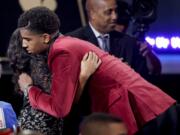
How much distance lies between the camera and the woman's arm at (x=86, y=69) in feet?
13.6

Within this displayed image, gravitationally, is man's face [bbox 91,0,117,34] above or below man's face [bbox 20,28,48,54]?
below

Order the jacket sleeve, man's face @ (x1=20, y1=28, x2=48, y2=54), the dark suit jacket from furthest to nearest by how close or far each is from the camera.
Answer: the dark suit jacket
man's face @ (x1=20, y1=28, x2=48, y2=54)
the jacket sleeve

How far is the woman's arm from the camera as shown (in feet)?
13.6

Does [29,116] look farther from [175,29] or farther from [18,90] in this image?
[175,29]

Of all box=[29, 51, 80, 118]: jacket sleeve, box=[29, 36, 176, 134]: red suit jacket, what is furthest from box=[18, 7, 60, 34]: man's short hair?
box=[29, 51, 80, 118]: jacket sleeve

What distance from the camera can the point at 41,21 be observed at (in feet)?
14.0

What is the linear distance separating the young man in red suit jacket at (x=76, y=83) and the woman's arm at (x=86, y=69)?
0.02 metres

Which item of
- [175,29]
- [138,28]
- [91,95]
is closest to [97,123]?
[91,95]

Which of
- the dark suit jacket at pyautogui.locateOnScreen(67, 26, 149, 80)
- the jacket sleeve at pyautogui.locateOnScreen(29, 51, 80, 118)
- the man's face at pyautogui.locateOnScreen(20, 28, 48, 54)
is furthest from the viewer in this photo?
the dark suit jacket at pyautogui.locateOnScreen(67, 26, 149, 80)

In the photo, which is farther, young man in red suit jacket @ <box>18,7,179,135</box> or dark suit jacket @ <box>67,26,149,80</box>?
dark suit jacket @ <box>67,26,149,80</box>

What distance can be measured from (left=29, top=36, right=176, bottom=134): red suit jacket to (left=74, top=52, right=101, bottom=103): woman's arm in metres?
0.03

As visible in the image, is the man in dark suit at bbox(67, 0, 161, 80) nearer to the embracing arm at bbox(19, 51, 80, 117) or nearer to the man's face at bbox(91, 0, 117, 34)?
the man's face at bbox(91, 0, 117, 34)

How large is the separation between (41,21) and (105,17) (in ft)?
3.55

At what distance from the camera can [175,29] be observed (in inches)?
275
